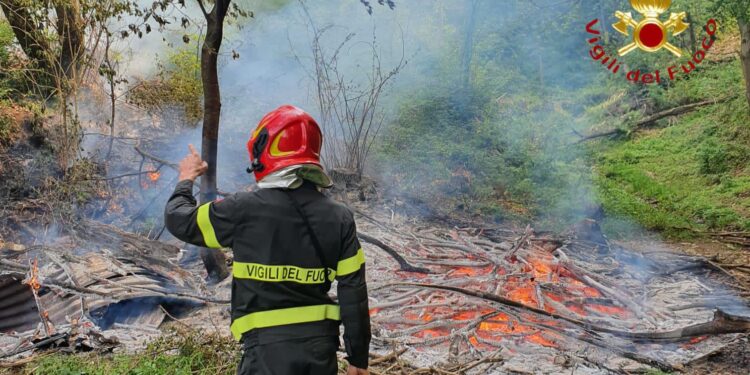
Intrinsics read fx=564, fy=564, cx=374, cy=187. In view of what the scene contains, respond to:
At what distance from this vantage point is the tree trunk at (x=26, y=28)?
730 centimetres


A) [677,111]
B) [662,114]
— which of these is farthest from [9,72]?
[677,111]

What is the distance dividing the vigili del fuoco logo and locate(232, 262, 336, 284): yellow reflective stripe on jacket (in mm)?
8457

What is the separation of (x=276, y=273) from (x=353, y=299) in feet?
1.15

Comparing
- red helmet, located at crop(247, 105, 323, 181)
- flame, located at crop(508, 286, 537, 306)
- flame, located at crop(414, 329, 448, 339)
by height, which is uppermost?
red helmet, located at crop(247, 105, 323, 181)

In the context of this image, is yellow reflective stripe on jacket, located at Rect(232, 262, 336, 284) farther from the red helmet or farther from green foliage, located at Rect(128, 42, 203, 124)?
green foliage, located at Rect(128, 42, 203, 124)

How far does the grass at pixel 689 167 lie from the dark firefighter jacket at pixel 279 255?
7988mm

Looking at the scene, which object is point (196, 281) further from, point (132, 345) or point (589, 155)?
point (589, 155)

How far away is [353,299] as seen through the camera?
2428 millimetres

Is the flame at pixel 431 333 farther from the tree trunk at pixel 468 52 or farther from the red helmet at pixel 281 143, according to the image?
the tree trunk at pixel 468 52

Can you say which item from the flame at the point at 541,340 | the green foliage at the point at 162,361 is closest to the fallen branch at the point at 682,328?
the flame at the point at 541,340

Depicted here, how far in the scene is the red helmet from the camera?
2400 mm

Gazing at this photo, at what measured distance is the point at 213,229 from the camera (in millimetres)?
2395

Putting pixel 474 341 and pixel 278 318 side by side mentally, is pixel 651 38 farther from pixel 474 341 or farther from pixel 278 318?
pixel 278 318

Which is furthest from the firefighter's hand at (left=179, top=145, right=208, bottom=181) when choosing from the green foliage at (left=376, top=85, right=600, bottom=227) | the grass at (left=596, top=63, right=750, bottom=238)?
the grass at (left=596, top=63, right=750, bottom=238)
